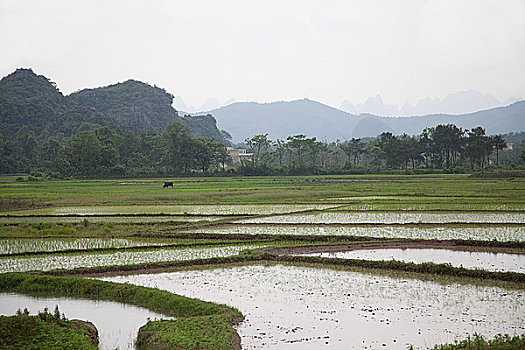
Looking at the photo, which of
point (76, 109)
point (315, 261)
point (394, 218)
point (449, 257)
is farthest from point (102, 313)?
point (76, 109)

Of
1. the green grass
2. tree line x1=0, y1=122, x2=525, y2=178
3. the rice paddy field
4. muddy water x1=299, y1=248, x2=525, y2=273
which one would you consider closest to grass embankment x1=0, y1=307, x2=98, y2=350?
the rice paddy field

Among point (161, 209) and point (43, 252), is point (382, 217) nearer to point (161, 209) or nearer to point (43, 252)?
point (161, 209)

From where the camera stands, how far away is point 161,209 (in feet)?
78.4

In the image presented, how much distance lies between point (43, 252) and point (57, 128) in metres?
71.9

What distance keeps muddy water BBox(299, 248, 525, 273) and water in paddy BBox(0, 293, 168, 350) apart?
236 inches

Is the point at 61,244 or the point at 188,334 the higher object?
the point at 61,244

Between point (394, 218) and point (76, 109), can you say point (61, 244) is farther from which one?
point (76, 109)

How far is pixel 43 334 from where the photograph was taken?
685cm

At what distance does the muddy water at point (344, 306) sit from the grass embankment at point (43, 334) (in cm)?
246

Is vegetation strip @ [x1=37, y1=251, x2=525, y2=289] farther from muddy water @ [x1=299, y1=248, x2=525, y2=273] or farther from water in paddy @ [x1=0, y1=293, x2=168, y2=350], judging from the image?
water in paddy @ [x1=0, y1=293, x2=168, y2=350]

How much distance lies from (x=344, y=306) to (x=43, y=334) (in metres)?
5.22

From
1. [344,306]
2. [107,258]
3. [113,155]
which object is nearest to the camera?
[344,306]

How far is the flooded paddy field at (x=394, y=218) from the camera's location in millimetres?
18484

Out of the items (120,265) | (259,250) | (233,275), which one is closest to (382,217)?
(259,250)
